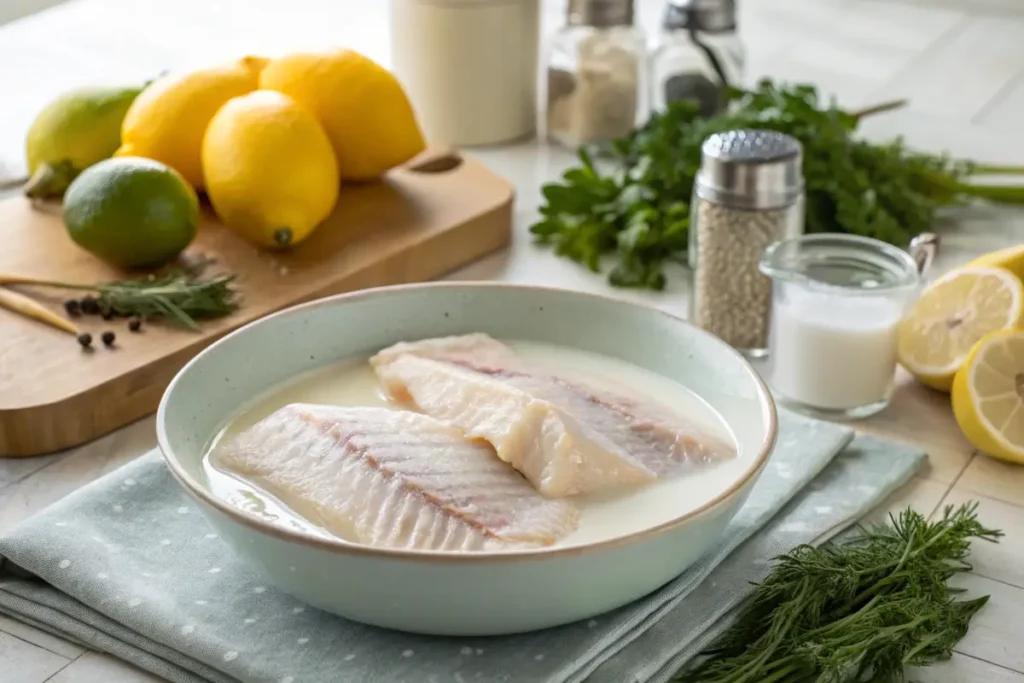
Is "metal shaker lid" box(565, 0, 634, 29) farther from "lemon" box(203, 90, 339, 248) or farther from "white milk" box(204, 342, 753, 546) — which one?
"white milk" box(204, 342, 753, 546)

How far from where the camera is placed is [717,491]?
3.90ft

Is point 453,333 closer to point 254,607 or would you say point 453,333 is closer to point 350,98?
point 254,607

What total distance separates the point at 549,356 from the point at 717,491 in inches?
12.3

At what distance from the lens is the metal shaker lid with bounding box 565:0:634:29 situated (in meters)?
2.13

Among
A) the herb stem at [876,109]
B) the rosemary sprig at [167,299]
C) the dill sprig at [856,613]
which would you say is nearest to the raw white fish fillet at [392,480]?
the dill sprig at [856,613]

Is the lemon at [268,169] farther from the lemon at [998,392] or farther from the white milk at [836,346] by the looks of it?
the lemon at [998,392]

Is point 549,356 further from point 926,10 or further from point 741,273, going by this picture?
point 926,10

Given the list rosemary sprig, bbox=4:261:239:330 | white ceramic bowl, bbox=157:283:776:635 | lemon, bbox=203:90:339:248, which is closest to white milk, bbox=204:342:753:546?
white ceramic bowl, bbox=157:283:776:635

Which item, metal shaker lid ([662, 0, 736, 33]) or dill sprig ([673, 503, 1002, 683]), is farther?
metal shaker lid ([662, 0, 736, 33])

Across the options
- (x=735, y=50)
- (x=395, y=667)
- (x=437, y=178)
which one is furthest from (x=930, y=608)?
(x=735, y=50)

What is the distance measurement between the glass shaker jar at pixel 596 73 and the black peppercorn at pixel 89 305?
0.89 m

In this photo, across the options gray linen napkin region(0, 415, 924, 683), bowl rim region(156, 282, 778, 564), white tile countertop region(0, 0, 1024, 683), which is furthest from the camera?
white tile countertop region(0, 0, 1024, 683)

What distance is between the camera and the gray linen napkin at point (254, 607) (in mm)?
1098

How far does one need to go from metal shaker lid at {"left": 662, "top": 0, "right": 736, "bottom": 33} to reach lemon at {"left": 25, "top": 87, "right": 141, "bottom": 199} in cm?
84
